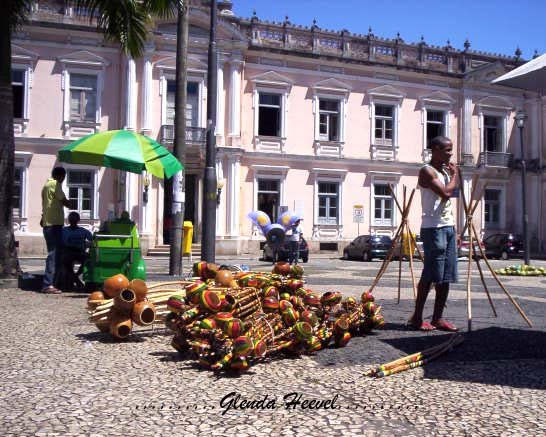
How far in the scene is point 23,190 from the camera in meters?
26.3

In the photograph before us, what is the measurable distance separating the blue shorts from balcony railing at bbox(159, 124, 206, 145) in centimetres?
2182

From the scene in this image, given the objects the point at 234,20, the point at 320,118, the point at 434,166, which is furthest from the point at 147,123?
the point at 434,166

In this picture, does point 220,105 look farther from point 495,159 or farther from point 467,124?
point 495,159

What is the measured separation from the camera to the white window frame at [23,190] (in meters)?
26.1

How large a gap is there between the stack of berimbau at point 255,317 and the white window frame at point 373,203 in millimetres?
25753

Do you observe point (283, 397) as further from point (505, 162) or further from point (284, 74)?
point (505, 162)

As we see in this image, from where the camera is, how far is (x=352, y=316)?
19.3ft

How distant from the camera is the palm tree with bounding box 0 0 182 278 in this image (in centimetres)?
1029

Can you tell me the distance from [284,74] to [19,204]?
44.2 ft

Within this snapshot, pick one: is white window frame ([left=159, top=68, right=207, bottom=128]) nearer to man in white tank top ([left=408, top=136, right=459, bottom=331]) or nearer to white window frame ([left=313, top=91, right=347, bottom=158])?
white window frame ([left=313, top=91, right=347, bottom=158])

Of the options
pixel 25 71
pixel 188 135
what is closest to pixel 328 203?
pixel 188 135

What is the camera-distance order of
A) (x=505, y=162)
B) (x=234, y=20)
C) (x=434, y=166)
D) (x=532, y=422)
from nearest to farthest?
(x=532, y=422), (x=434, y=166), (x=234, y=20), (x=505, y=162)

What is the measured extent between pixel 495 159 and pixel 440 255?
98.9 ft

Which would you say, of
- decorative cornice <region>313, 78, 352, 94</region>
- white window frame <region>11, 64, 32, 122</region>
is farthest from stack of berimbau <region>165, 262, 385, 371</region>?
decorative cornice <region>313, 78, 352, 94</region>
